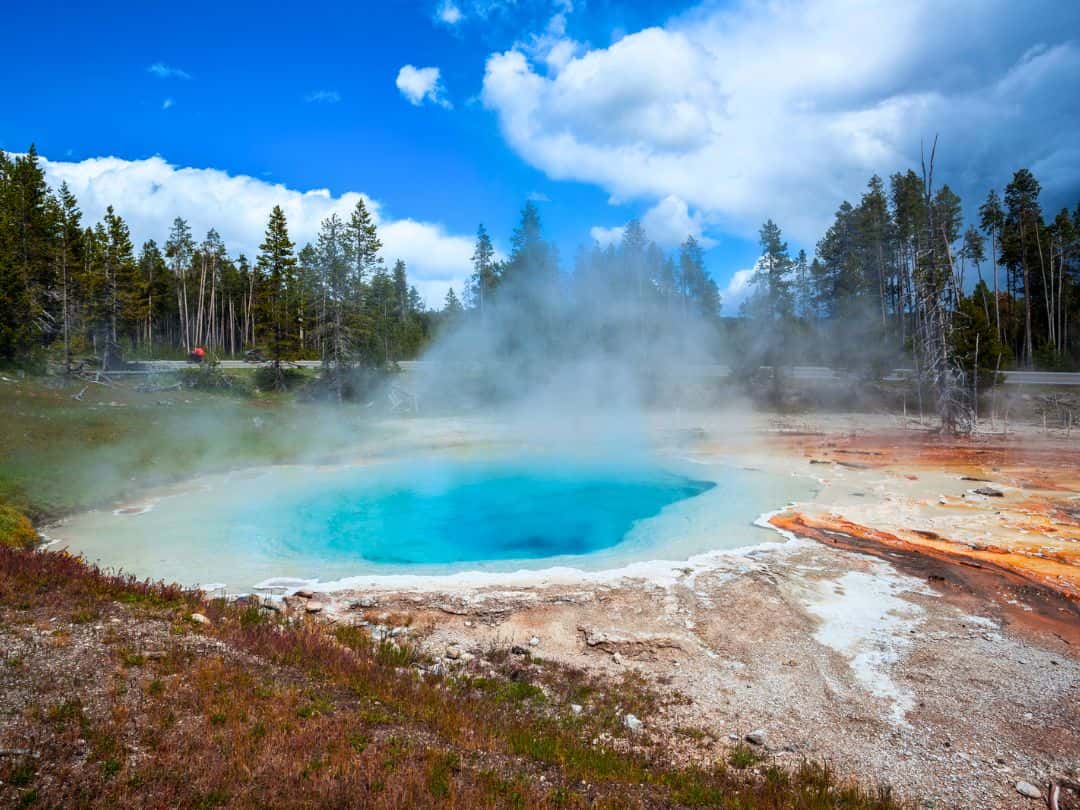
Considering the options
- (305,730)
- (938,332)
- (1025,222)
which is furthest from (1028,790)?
(1025,222)

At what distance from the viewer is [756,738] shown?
5289mm

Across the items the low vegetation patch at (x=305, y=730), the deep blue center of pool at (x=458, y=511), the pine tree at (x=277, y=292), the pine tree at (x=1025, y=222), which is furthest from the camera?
the pine tree at (x=1025, y=222)

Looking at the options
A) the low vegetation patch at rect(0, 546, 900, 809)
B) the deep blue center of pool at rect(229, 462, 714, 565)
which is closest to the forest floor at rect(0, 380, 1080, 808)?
the low vegetation patch at rect(0, 546, 900, 809)

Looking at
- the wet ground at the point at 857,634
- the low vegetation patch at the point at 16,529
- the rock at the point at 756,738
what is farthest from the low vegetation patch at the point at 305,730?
the low vegetation patch at the point at 16,529

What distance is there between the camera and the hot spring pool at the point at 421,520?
35.5ft

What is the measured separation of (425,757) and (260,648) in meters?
2.73

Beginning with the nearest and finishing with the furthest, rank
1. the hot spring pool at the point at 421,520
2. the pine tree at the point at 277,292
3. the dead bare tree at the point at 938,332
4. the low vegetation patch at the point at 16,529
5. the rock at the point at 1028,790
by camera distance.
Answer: the rock at the point at 1028,790 → the low vegetation patch at the point at 16,529 → the hot spring pool at the point at 421,520 → the dead bare tree at the point at 938,332 → the pine tree at the point at 277,292

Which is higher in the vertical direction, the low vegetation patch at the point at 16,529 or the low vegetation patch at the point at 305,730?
the low vegetation patch at the point at 16,529

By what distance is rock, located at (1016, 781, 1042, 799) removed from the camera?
14.9 ft

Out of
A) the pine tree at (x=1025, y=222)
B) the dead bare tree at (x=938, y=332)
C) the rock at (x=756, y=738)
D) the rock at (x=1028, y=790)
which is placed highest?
the pine tree at (x=1025, y=222)

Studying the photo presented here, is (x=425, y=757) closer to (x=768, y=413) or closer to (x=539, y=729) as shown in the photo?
(x=539, y=729)

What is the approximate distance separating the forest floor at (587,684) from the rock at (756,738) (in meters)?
0.03

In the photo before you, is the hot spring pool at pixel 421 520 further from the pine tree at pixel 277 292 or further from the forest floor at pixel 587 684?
the pine tree at pixel 277 292

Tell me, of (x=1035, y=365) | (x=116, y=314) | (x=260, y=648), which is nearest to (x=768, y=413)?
(x=1035, y=365)
